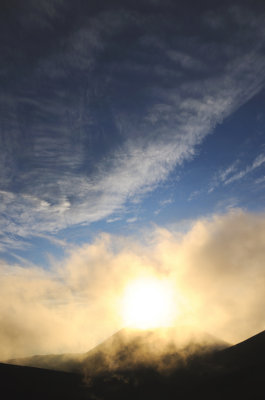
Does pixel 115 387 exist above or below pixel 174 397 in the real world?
above

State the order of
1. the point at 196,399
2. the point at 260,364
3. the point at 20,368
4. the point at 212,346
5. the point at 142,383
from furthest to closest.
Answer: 1. the point at 212,346
2. the point at 142,383
3. the point at 20,368
4. the point at 260,364
5. the point at 196,399

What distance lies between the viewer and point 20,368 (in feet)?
164

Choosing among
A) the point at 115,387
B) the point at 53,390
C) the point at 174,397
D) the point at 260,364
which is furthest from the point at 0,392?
the point at 260,364

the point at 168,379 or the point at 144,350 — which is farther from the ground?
the point at 144,350

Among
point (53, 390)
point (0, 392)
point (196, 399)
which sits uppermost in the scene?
point (0, 392)

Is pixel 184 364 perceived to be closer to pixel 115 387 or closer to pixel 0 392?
pixel 115 387

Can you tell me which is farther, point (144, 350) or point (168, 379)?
point (144, 350)

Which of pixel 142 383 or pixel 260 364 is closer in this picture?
pixel 260 364

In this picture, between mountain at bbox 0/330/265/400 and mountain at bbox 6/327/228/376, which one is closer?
mountain at bbox 0/330/265/400

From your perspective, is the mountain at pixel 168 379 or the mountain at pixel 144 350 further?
the mountain at pixel 144 350

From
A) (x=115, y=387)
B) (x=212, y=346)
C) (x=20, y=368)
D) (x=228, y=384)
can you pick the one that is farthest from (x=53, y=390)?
(x=212, y=346)

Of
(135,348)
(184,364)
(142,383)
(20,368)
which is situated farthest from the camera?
(135,348)

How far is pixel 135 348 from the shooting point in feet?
319

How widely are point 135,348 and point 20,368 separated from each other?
59983 millimetres
